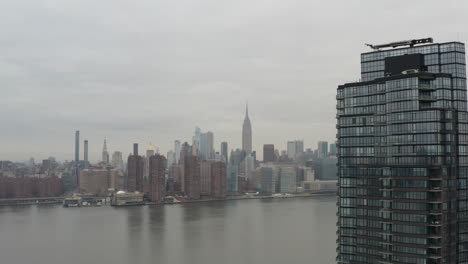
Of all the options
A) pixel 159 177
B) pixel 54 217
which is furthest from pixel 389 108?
pixel 159 177

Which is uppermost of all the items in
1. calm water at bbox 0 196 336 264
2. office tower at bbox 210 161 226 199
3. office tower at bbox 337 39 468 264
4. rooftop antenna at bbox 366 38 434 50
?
rooftop antenna at bbox 366 38 434 50

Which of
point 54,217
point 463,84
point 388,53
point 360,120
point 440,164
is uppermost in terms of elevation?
point 388,53

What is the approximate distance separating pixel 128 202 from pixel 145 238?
69.8 metres

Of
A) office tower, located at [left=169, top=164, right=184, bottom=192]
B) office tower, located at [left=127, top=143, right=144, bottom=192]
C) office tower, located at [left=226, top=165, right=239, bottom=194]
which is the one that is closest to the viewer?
office tower, located at [left=127, top=143, right=144, bottom=192]

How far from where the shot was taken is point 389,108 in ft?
98.7

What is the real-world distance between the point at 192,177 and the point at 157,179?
13036 mm

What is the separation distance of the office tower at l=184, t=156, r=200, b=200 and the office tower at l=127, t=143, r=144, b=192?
15.4 meters

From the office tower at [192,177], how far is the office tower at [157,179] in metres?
8.42

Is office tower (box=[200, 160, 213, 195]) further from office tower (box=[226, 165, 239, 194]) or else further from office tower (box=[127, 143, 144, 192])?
office tower (box=[226, 165, 239, 194])

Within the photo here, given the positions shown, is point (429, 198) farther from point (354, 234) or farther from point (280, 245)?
point (280, 245)

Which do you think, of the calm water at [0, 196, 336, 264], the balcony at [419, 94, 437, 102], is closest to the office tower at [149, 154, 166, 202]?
the calm water at [0, 196, 336, 264]

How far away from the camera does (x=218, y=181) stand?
6319 inches

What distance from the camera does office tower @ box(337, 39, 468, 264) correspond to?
28000mm

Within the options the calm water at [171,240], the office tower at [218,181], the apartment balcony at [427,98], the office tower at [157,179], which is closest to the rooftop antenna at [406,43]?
the apartment balcony at [427,98]
